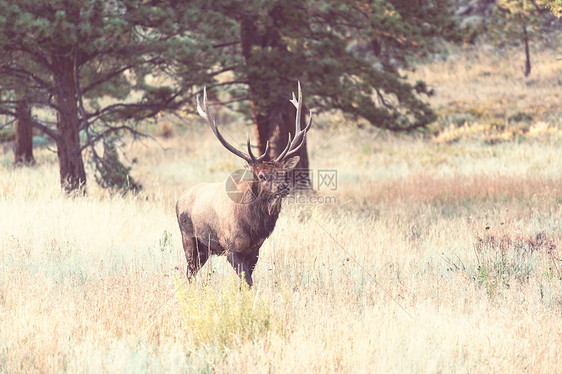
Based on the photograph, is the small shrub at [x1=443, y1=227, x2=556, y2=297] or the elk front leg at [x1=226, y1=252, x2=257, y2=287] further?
the small shrub at [x1=443, y1=227, x2=556, y2=297]

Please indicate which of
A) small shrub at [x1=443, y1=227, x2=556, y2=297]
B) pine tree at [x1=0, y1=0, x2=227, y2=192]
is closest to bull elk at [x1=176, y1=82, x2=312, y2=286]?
small shrub at [x1=443, y1=227, x2=556, y2=297]

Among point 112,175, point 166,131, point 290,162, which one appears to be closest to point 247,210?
point 290,162

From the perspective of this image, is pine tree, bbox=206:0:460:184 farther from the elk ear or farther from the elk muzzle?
the elk muzzle

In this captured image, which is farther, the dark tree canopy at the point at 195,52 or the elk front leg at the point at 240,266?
the dark tree canopy at the point at 195,52

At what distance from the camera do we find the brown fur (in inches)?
194

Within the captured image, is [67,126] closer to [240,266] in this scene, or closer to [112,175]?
[112,175]

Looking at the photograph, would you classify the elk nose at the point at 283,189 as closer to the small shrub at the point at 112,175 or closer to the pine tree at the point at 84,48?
the pine tree at the point at 84,48

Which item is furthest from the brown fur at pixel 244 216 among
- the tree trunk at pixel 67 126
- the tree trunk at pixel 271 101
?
the tree trunk at pixel 67 126

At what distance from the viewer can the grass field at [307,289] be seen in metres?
3.87

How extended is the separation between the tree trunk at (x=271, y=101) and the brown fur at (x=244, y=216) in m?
5.53

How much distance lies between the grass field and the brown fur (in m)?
0.29

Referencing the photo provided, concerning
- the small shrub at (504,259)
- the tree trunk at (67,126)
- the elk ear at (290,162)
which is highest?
the tree trunk at (67,126)

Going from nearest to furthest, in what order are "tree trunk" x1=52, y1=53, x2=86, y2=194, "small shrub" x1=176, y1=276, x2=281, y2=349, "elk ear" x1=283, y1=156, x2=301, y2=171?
"small shrub" x1=176, y1=276, x2=281, y2=349
"elk ear" x1=283, y1=156, x2=301, y2=171
"tree trunk" x1=52, y1=53, x2=86, y2=194

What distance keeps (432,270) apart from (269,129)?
6194 mm
